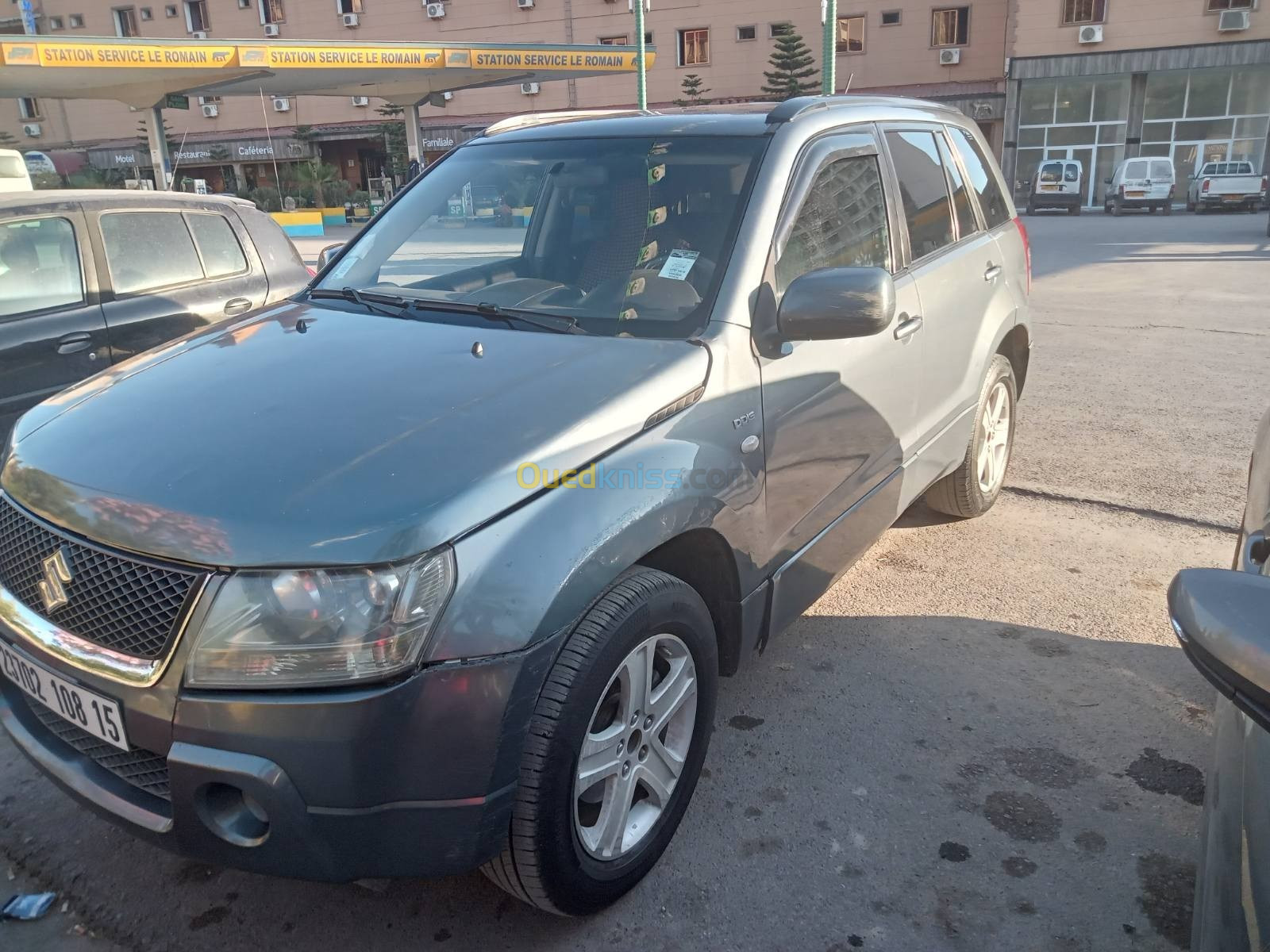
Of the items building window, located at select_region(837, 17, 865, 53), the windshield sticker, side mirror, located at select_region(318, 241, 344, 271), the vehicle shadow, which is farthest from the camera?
building window, located at select_region(837, 17, 865, 53)

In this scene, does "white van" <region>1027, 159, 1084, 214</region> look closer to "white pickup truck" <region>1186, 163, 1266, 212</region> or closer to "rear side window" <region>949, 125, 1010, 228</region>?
"white pickup truck" <region>1186, 163, 1266, 212</region>

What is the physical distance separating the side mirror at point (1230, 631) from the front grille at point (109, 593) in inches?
66.7

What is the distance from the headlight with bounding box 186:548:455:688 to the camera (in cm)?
182

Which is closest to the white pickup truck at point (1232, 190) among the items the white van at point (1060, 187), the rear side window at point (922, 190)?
the white van at point (1060, 187)

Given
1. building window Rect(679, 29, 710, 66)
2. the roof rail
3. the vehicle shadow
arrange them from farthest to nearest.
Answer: building window Rect(679, 29, 710, 66)
the roof rail
the vehicle shadow

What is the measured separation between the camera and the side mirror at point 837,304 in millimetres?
2568

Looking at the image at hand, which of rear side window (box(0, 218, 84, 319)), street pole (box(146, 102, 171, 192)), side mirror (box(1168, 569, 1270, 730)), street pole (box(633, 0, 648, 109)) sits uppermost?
street pole (box(633, 0, 648, 109))

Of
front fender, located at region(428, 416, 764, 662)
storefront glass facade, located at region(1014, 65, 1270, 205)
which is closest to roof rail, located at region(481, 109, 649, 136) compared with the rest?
front fender, located at region(428, 416, 764, 662)

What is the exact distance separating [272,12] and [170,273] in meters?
51.3

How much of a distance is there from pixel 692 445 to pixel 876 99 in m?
2.22

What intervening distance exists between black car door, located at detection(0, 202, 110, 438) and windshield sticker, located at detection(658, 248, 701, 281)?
3.47 metres

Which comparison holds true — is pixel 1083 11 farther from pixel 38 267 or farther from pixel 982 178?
pixel 38 267

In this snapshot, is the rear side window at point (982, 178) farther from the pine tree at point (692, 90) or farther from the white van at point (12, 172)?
the pine tree at point (692, 90)

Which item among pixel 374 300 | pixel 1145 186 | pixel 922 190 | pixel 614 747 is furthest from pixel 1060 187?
pixel 614 747
